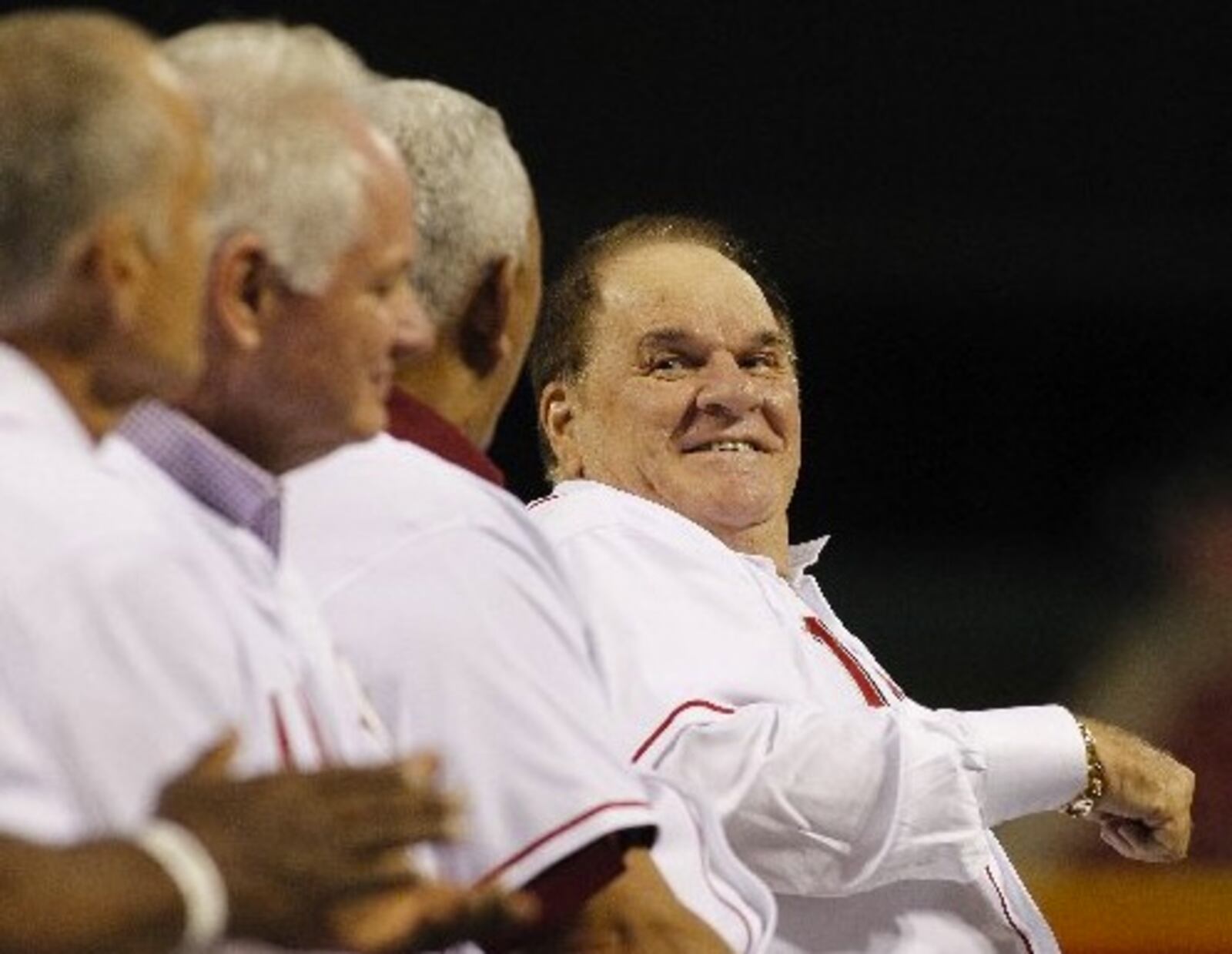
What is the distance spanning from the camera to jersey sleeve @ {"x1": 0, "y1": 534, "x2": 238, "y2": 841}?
4.99 ft

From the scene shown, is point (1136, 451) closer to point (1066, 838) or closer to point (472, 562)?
point (1066, 838)

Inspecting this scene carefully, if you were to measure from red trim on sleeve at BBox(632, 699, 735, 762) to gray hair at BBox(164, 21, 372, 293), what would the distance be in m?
0.99

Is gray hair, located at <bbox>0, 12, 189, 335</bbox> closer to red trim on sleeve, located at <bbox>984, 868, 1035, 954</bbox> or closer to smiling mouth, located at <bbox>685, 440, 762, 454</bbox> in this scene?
red trim on sleeve, located at <bbox>984, 868, 1035, 954</bbox>

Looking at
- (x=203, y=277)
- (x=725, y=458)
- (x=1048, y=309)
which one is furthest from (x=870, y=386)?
(x=203, y=277)

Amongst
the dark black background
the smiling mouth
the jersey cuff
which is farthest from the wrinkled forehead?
the dark black background

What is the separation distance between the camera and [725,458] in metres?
3.25

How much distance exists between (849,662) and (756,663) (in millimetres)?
235

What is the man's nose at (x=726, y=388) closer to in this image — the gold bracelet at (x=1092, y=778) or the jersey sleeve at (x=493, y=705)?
the gold bracelet at (x=1092, y=778)

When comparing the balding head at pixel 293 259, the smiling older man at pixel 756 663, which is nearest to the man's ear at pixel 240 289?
the balding head at pixel 293 259

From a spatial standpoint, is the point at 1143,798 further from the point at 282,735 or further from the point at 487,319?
the point at 282,735

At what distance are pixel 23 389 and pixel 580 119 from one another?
5339 millimetres

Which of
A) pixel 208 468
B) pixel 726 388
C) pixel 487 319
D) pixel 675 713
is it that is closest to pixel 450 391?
pixel 487 319

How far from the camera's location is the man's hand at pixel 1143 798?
2982 mm

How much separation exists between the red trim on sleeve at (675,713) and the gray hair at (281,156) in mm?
986
